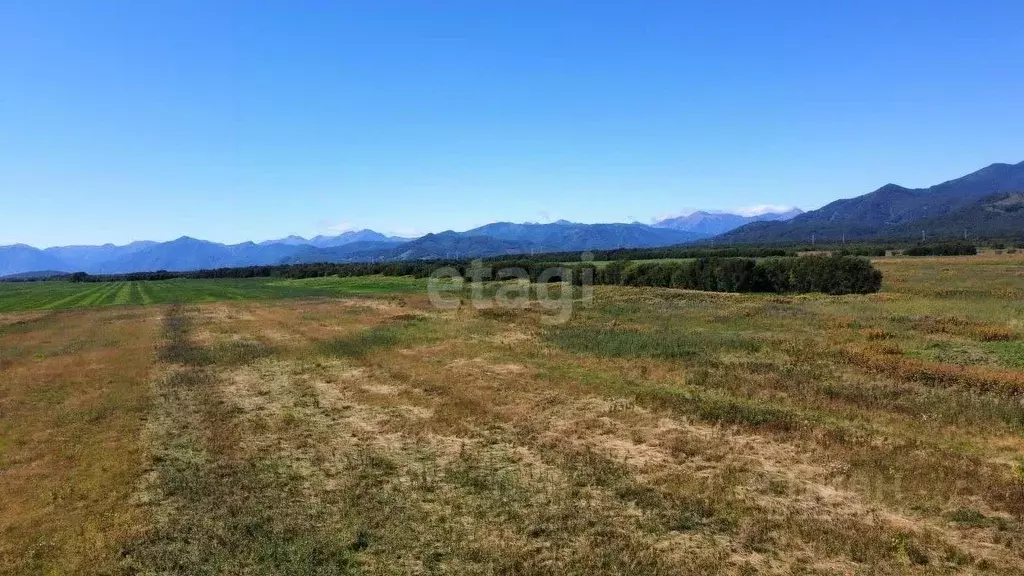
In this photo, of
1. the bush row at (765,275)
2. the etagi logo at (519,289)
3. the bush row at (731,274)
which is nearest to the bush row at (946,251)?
the bush row at (731,274)

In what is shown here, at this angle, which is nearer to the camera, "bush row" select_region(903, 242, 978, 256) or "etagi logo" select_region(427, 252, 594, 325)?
"etagi logo" select_region(427, 252, 594, 325)

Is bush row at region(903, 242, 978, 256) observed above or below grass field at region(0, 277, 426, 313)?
below

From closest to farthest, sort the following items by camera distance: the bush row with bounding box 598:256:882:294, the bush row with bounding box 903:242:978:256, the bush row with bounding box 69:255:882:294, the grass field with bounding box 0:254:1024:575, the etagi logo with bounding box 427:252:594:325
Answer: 1. the grass field with bounding box 0:254:1024:575
2. the etagi logo with bounding box 427:252:594:325
3. the bush row with bounding box 598:256:882:294
4. the bush row with bounding box 69:255:882:294
5. the bush row with bounding box 903:242:978:256

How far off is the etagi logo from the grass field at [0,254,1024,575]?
1466cm

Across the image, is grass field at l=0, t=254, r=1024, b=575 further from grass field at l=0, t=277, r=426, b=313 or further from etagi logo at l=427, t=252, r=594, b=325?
grass field at l=0, t=277, r=426, b=313

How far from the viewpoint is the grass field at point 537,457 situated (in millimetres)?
7676

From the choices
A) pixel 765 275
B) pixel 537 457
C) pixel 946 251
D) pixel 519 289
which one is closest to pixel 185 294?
pixel 519 289

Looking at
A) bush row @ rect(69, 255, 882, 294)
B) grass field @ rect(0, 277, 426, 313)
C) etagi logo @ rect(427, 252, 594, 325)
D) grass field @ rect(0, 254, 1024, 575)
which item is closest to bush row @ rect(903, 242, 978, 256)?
bush row @ rect(69, 255, 882, 294)

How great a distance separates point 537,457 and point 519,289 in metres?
46.7

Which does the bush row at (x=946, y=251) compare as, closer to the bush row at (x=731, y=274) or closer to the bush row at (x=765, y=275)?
the bush row at (x=731, y=274)

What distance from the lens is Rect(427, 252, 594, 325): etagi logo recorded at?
4286cm

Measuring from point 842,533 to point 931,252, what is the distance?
349 feet

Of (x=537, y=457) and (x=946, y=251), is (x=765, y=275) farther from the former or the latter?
(x=946, y=251)

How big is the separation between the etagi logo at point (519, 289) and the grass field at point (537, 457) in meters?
14.7
